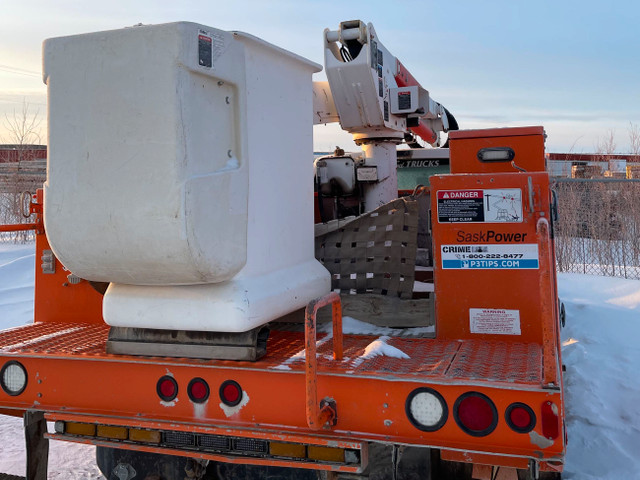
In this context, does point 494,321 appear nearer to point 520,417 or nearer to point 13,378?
point 520,417

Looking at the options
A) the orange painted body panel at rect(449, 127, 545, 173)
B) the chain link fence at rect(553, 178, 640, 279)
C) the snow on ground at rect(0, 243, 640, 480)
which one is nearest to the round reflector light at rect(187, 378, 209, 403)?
the snow on ground at rect(0, 243, 640, 480)

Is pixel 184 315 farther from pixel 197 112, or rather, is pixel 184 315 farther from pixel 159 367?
pixel 197 112

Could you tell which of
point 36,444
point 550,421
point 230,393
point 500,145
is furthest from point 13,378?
point 500,145

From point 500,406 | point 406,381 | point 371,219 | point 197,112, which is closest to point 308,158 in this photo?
point 371,219

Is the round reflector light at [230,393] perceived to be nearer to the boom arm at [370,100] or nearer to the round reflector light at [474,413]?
the round reflector light at [474,413]

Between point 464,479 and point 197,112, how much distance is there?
180 centimetres

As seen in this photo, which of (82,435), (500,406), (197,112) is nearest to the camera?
(500,406)

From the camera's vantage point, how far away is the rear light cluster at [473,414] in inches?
84.6

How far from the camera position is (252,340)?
261 centimetres

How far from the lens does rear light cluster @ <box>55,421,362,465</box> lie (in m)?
2.43

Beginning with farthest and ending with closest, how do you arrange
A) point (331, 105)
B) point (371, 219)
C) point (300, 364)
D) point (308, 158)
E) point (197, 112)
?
point (331, 105) → point (371, 219) → point (308, 158) → point (300, 364) → point (197, 112)

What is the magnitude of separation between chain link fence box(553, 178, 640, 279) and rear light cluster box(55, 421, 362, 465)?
9.52 metres

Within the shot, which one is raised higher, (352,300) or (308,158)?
(308,158)

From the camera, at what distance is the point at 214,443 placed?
2604 mm
